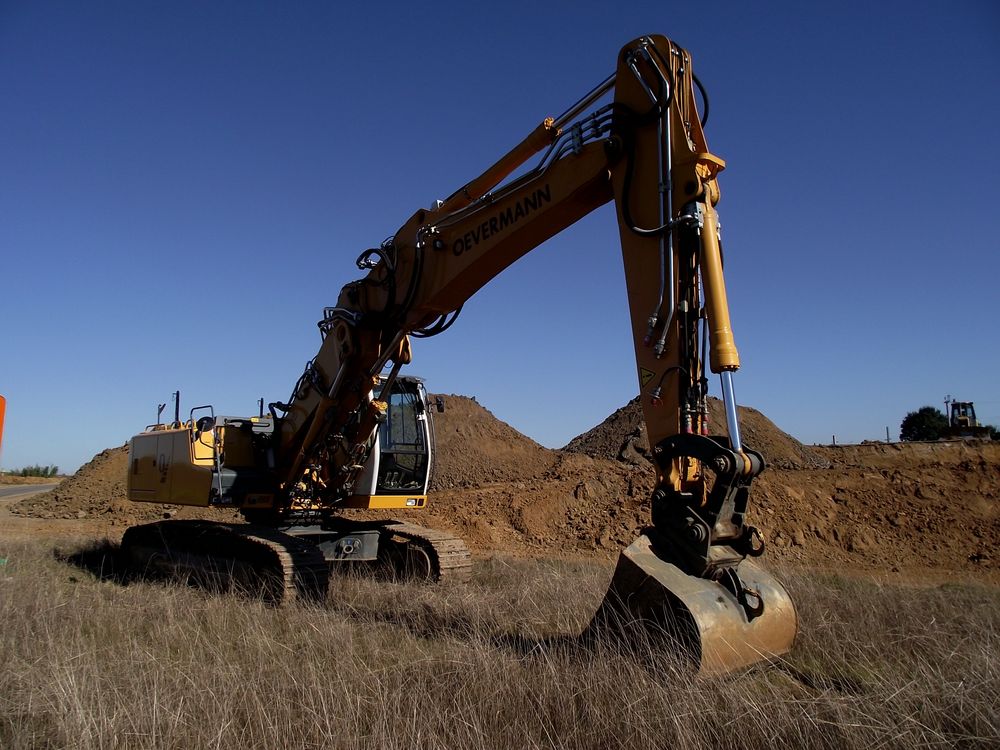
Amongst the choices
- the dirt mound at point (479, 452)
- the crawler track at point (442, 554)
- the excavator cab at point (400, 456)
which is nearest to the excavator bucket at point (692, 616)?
the crawler track at point (442, 554)

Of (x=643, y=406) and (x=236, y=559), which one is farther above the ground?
(x=643, y=406)

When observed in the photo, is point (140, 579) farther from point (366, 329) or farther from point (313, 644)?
point (313, 644)

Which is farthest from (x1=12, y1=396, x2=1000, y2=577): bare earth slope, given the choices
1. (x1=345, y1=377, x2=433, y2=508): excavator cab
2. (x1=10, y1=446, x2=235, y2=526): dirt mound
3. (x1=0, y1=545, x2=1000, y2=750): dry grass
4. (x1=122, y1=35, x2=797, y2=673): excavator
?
(x1=0, y1=545, x2=1000, y2=750): dry grass

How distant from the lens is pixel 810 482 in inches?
650

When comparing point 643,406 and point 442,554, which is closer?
point 643,406

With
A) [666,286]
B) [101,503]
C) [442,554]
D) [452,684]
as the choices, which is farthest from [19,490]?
[666,286]

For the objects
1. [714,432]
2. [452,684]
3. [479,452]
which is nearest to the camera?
[452,684]

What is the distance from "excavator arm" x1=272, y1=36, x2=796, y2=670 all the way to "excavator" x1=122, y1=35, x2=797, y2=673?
0.6 inches

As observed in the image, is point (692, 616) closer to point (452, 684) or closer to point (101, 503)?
point (452, 684)

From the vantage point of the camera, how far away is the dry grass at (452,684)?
3631mm

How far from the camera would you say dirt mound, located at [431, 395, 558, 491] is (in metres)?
21.8

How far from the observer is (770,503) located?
15.7m

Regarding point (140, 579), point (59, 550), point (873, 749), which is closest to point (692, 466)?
point (873, 749)

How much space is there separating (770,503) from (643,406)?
11.6 meters
